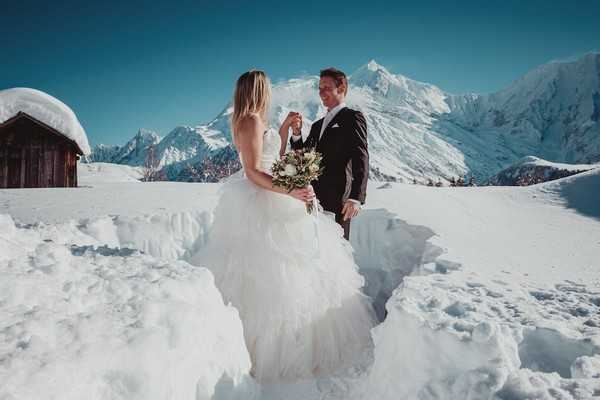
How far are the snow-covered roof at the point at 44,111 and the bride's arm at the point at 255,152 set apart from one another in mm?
16378

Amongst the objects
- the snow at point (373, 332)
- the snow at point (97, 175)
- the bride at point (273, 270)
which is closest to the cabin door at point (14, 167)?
the snow at point (373, 332)

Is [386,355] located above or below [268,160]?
below

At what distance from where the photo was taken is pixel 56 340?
1.65m

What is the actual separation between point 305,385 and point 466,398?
1.80 metres

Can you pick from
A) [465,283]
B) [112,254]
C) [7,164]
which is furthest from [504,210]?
[7,164]

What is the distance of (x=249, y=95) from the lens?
3.55 m

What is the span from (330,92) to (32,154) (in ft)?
57.5

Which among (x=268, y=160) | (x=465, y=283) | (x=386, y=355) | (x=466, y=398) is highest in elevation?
(x=268, y=160)

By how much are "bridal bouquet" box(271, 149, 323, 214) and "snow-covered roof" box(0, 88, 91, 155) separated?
660 inches

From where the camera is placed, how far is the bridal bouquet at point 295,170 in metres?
3.26

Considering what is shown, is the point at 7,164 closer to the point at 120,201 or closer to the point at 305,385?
the point at 120,201

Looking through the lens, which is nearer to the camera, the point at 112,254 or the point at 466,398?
the point at 466,398

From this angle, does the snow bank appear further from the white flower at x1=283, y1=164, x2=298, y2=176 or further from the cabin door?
the cabin door

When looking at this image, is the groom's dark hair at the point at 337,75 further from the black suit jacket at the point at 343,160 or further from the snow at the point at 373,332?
the snow at the point at 373,332
